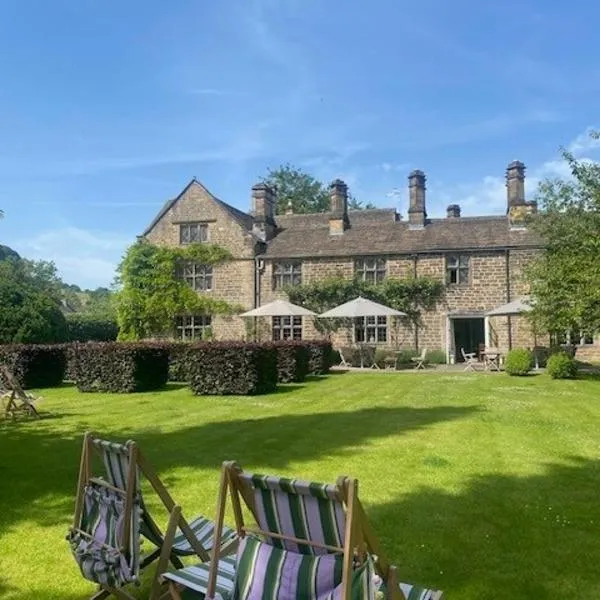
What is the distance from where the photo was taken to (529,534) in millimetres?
4922

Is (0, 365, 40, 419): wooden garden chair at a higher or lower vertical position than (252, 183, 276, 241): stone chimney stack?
lower

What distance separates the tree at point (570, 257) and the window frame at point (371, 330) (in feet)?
26.0

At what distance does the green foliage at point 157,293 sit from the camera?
29.3 m

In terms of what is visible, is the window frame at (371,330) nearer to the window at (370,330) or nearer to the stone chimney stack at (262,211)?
the window at (370,330)

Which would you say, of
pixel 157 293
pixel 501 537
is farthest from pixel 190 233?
pixel 501 537

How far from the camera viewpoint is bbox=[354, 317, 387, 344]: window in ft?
91.8

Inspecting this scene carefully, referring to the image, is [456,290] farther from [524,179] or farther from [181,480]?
[181,480]

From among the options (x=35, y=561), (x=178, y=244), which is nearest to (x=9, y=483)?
(x=35, y=561)

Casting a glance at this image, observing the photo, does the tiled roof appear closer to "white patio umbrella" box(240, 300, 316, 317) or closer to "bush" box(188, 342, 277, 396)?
"white patio umbrella" box(240, 300, 316, 317)

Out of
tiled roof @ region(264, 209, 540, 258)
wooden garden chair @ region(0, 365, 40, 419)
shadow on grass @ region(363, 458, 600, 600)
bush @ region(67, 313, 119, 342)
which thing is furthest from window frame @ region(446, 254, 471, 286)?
shadow on grass @ region(363, 458, 600, 600)

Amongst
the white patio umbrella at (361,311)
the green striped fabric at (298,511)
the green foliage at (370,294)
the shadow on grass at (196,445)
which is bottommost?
the shadow on grass at (196,445)

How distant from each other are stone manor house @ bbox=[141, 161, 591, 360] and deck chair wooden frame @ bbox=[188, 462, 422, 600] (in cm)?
2442

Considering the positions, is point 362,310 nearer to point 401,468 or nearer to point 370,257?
point 370,257

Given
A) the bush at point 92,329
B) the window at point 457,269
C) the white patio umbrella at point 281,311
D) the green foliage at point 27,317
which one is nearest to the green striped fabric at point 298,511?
the green foliage at point 27,317
